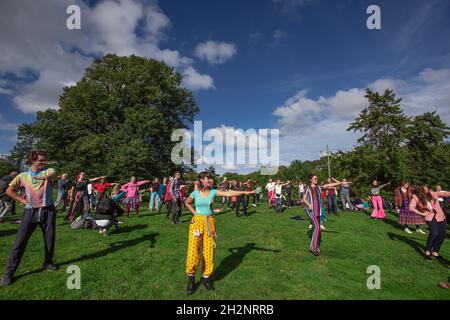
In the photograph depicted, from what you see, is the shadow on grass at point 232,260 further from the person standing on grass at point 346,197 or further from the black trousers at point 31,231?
the person standing on grass at point 346,197

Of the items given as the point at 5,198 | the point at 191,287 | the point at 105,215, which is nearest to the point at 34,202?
the point at 191,287

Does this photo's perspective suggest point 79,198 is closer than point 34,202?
No

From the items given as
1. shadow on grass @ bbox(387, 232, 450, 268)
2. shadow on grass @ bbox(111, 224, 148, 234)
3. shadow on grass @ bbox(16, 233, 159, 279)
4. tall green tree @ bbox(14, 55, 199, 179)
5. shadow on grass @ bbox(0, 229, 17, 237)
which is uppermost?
tall green tree @ bbox(14, 55, 199, 179)

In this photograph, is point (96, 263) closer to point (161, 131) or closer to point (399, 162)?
point (161, 131)

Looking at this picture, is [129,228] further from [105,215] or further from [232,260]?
[232,260]

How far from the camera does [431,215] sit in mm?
7453

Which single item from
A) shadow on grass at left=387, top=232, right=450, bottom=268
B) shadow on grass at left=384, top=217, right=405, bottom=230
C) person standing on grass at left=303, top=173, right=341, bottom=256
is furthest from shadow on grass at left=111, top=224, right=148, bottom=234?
shadow on grass at left=384, top=217, right=405, bottom=230

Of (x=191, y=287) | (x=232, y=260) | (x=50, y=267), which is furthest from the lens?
(x=232, y=260)

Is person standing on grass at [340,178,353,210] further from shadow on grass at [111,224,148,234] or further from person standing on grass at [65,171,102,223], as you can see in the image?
person standing on grass at [65,171,102,223]

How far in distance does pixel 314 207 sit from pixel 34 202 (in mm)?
7443

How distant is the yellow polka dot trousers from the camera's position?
4.82m

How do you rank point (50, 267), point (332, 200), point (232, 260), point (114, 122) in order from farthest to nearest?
point (114, 122) < point (332, 200) < point (232, 260) < point (50, 267)

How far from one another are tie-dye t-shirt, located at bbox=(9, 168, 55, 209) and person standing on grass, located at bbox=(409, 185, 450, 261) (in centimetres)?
1048
